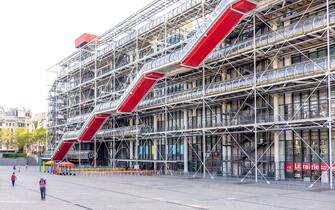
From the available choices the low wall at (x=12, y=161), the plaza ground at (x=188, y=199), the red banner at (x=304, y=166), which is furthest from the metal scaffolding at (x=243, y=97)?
the low wall at (x=12, y=161)

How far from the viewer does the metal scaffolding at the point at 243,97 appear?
24281 millimetres

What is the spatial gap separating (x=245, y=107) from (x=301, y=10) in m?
7.89

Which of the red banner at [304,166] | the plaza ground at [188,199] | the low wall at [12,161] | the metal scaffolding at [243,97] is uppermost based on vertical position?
the metal scaffolding at [243,97]

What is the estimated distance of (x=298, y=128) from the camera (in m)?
24.1

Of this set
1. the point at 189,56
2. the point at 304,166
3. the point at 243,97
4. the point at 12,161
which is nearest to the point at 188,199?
the point at 304,166

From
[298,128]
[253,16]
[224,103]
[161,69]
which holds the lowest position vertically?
[298,128]

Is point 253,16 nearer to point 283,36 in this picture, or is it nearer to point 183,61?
point 283,36

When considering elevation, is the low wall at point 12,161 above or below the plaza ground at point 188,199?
below

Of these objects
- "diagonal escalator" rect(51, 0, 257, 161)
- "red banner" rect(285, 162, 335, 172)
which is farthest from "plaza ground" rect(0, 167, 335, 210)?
"diagonal escalator" rect(51, 0, 257, 161)

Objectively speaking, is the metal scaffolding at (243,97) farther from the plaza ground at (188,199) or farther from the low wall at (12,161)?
the low wall at (12,161)

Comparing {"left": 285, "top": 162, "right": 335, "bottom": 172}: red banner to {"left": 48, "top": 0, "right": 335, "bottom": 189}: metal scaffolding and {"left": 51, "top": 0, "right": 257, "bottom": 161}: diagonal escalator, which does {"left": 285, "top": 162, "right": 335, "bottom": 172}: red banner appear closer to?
{"left": 48, "top": 0, "right": 335, "bottom": 189}: metal scaffolding

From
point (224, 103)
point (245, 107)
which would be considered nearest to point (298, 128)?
point (245, 107)

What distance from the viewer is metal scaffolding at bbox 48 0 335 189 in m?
24.3

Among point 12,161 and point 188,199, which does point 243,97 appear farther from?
point 12,161
